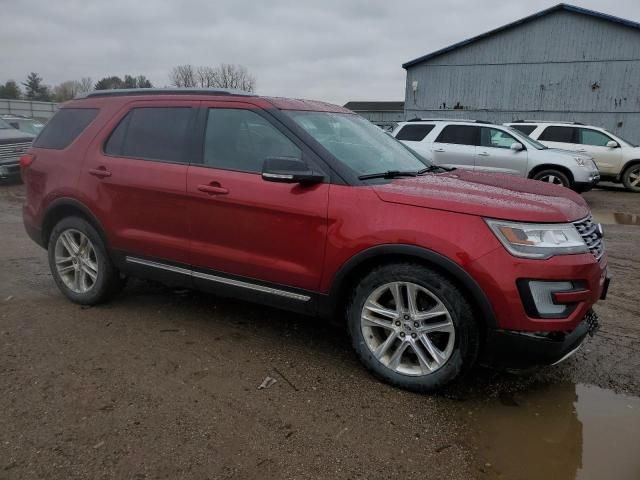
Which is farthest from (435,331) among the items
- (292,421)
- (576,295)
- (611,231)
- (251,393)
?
(611,231)

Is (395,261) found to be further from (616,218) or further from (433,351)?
(616,218)

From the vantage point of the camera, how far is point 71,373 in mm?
3275

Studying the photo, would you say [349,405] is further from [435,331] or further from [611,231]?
[611,231]

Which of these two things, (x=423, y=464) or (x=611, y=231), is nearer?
(x=423, y=464)

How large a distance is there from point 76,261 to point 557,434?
3924 millimetres

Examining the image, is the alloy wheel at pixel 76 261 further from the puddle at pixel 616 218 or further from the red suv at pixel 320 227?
the puddle at pixel 616 218

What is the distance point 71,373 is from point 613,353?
3.76 m

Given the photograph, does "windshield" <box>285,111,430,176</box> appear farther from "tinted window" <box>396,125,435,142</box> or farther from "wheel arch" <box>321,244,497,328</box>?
"tinted window" <box>396,125,435,142</box>

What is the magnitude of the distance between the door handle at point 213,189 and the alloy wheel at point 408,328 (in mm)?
1276

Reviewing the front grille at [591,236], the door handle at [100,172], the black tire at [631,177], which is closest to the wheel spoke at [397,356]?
the front grille at [591,236]

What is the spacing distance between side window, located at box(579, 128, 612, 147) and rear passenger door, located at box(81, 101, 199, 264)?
510 inches

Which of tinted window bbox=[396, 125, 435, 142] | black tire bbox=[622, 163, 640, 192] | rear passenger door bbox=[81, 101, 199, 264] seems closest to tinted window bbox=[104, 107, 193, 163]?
rear passenger door bbox=[81, 101, 199, 264]

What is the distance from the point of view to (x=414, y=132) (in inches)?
457

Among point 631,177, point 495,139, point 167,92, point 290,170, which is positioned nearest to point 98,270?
point 167,92
